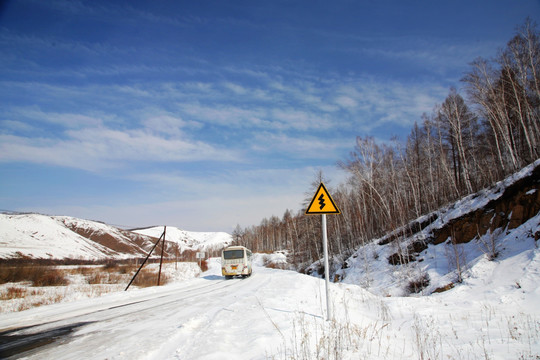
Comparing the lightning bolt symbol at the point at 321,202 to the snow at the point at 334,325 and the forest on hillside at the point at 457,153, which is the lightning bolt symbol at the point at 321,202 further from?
the forest on hillside at the point at 457,153

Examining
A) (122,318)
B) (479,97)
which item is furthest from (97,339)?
(479,97)

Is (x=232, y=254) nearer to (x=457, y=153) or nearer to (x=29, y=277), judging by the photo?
(x=29, y=277)

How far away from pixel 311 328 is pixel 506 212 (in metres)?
14.5

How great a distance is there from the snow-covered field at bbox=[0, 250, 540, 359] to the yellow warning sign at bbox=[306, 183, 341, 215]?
2.54 m

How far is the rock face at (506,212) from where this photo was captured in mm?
13367

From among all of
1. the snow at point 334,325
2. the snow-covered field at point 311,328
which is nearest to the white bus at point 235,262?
the snow at point 334,325

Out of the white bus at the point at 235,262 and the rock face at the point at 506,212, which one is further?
the white bus at the point at 235,262

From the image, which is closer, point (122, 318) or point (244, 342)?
point (244, 342)

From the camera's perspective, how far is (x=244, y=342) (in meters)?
5.32

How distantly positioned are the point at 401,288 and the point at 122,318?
1549 centimetres

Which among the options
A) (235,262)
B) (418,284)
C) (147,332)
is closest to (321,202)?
(147,332)

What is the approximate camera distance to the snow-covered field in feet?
16.0

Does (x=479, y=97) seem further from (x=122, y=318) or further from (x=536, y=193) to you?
(x=122, y=318)

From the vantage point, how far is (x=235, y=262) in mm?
25328
